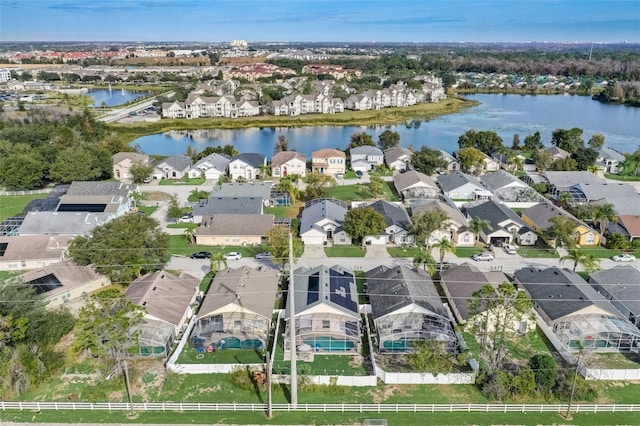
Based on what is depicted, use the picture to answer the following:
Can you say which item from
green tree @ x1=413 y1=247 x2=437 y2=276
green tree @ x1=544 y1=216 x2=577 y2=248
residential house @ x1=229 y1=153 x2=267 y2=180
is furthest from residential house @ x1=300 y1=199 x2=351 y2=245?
residential house @ x1=229 y1=153 x2=267 y2=180

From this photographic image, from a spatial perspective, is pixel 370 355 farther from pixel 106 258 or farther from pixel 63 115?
pixel 63 115

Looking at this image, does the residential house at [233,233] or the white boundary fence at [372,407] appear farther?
the residential house at [233,233]

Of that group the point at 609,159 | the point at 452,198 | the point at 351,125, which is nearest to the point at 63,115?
the point at 351,125

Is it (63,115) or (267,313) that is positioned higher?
(63,115)

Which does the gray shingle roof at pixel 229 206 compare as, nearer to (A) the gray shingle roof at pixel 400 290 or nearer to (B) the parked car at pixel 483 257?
(A) the gray shingle roof at pixel 400 290

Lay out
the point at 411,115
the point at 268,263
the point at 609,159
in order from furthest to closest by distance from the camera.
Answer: the point at 411,115 < the point at 609,159 < the point at 268,263

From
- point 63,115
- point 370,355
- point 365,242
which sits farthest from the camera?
point 63,115

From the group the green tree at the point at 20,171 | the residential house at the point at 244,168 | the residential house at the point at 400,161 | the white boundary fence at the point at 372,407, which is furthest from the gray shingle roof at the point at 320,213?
the green tree at the point at 20,171

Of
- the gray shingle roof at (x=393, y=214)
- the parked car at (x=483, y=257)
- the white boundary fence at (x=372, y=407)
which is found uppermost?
the gray shingle roof at (x=393, y=214)
